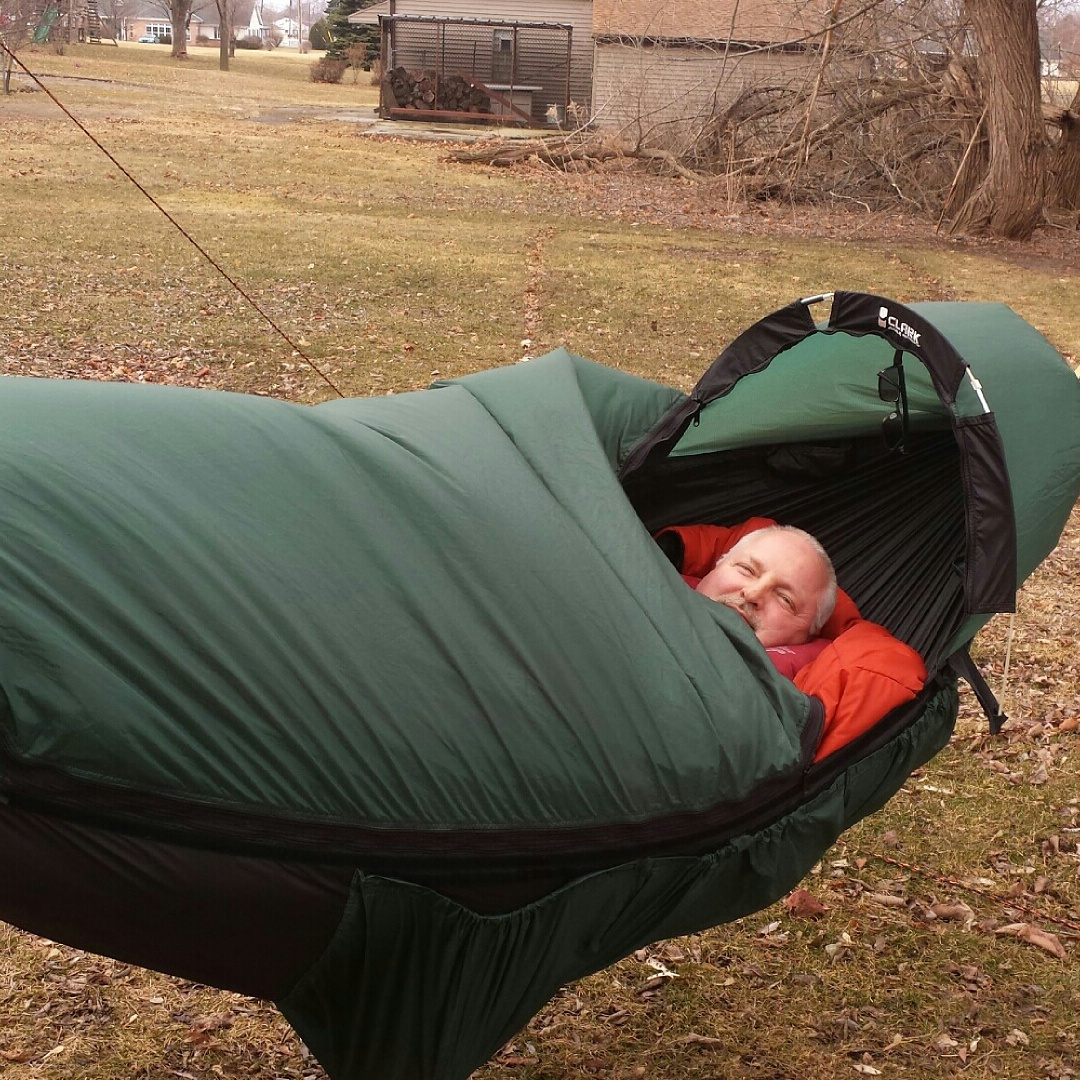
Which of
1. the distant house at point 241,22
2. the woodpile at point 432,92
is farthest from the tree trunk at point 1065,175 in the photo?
the distant house at point 241,22

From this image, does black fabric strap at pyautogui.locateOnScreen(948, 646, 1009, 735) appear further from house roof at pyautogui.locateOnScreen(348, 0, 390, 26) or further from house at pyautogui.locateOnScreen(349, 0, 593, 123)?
house roof at pyautogui.locateOnScreen(348, 0, 390, 26)

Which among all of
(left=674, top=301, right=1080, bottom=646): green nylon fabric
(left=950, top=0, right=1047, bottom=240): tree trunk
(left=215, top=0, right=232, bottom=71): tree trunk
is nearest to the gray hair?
(left=674, top=301, right=1080, bottom=646): green nylon fabric

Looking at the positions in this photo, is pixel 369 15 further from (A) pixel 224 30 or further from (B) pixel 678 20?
(B) pixel 678 20

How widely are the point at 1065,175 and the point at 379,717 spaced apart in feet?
51.3

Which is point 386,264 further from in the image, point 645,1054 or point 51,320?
point 645,1054

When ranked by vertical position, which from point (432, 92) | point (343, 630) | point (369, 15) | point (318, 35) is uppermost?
point (318, 35)

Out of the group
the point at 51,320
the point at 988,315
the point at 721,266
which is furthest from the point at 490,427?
the point at 721,266

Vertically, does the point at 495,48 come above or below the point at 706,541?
above

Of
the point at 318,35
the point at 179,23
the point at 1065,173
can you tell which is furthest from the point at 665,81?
the point at 318,35

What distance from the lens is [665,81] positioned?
79.0 feet

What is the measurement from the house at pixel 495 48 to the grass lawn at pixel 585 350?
8.12 meters

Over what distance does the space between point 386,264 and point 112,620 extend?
30.7ft

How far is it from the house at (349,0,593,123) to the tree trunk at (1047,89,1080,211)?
1623cm

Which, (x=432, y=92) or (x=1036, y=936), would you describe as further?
(x=432, y=92)
